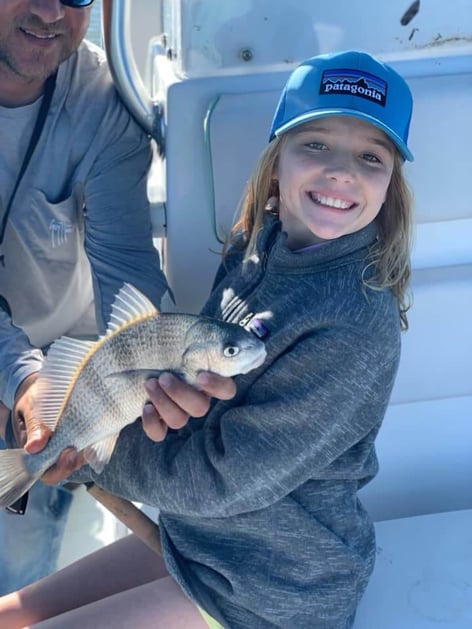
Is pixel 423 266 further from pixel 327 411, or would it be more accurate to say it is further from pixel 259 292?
pixel 327 411

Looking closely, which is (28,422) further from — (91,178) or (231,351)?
(91,178)

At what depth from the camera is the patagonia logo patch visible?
1.34 m

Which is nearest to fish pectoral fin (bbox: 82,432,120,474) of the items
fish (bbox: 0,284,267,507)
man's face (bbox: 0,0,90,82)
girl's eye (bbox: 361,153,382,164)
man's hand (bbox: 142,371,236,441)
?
fish (bbox: 0,284,267,507)

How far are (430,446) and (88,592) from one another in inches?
35.1

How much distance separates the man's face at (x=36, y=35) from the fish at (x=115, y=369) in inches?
30.6

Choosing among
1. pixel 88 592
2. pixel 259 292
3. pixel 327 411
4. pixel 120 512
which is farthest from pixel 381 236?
pixel 88 592

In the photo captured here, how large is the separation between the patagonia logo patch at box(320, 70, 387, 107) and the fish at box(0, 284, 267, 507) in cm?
48

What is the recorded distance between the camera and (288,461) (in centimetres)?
128

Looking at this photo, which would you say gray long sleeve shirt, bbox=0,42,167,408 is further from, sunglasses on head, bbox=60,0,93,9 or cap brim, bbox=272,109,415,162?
cap brim, bbox=272,109,415,162

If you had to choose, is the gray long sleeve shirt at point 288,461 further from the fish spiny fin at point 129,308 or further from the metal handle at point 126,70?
the metal handle at point 126,70

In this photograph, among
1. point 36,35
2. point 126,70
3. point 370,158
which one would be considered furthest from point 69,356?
point 36,35

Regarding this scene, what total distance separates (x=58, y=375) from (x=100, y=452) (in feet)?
0.52

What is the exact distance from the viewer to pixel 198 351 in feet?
4.00

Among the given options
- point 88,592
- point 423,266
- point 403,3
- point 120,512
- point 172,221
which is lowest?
point 88,592
